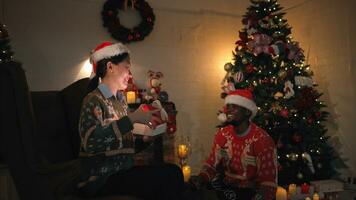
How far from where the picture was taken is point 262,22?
12.7ft

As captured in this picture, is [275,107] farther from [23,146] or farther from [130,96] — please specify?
[23,146]

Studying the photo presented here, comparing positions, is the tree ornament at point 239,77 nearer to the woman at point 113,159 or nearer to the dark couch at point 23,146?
the woman at point 113,159

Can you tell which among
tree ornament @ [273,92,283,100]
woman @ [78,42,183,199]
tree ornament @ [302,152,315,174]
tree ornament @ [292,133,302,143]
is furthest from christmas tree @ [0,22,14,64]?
A: tree ornament @ [302,152,315,174]

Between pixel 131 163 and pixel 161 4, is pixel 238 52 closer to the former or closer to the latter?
pixel 161 4

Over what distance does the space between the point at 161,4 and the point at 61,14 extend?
1392mm

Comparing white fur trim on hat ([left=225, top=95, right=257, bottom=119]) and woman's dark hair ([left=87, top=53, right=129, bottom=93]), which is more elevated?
woman's dark hair ([left=87, top=53, right=129, bottom=93])

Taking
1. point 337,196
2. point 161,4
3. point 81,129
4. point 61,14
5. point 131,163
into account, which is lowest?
point 337,196

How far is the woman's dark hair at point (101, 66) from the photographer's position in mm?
1922

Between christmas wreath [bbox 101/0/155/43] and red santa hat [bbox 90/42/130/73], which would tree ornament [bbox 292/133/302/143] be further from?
red santa hat [bbox 90/42/130/73]

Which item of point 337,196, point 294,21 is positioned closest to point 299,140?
point 337,196

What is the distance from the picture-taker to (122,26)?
A: 425 centimetres

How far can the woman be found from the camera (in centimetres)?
157

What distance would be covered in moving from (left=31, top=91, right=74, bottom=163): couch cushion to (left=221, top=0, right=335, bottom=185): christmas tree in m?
2.19

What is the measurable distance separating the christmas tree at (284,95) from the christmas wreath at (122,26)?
55.0 inches
